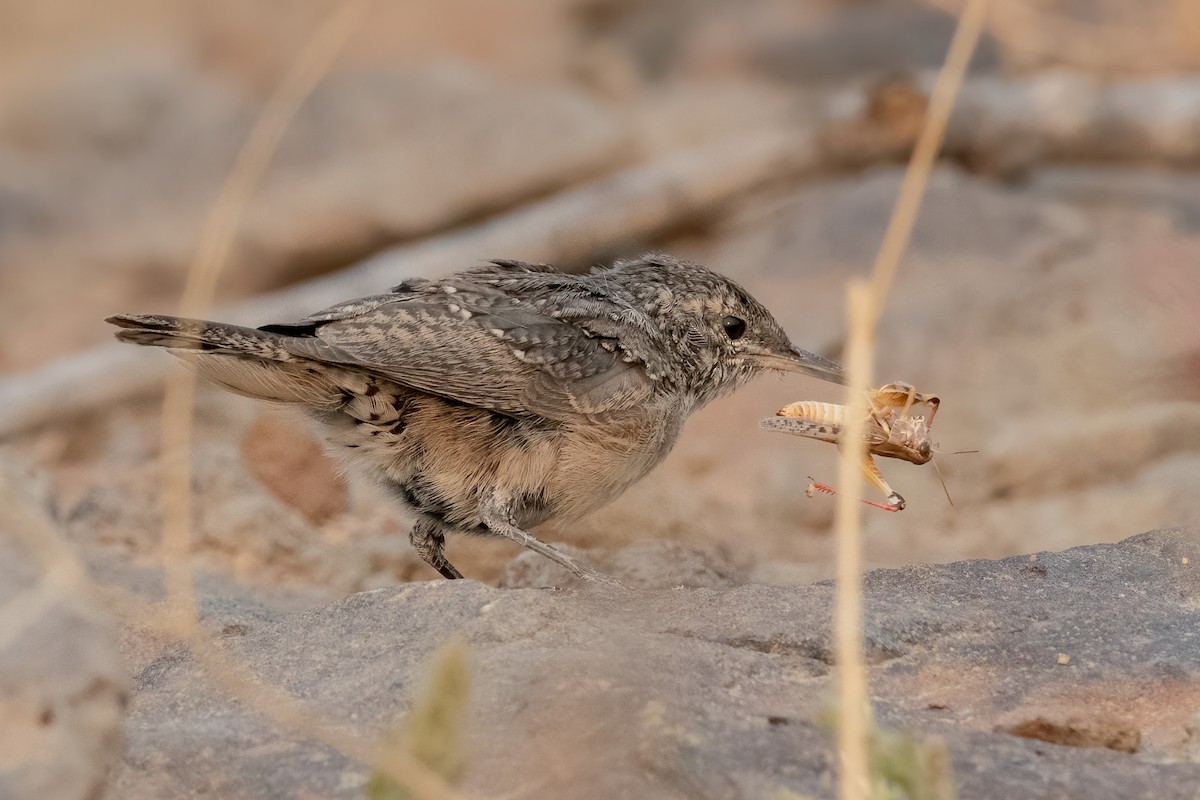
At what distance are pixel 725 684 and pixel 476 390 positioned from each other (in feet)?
5.42

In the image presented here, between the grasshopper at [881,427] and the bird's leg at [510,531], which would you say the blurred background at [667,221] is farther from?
the grasshopper at [881,427]

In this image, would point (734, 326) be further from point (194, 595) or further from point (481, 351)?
point (194, 595)

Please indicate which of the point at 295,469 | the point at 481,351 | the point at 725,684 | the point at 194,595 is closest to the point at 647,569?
the point at 481,351

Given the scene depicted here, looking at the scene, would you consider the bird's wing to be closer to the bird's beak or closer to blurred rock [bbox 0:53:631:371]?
the bird's beak

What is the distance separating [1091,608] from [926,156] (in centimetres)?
136

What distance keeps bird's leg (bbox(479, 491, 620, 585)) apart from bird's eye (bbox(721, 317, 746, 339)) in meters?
1.18

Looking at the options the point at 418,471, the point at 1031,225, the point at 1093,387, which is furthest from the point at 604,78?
the point at 418,471

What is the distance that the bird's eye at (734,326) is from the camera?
521 centimetres

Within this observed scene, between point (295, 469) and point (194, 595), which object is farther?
point (295, 469)

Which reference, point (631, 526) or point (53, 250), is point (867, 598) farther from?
point (53, 250)

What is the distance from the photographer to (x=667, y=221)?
8.65 metres

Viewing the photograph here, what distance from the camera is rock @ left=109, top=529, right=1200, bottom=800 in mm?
2803

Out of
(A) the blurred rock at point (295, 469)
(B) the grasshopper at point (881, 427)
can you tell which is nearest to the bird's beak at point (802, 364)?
(B) the grasshopper at point (881, 427)

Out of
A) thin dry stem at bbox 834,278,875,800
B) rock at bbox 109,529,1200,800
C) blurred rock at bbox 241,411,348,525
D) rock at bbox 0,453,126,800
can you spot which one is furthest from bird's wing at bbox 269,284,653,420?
thin dry stem at bbox 834,278,875,800
